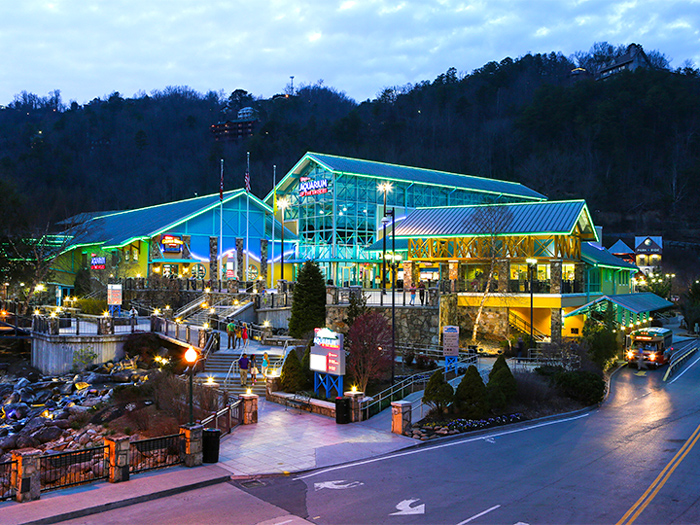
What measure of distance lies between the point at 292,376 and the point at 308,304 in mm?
10210

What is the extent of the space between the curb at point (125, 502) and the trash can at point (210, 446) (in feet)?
4.41

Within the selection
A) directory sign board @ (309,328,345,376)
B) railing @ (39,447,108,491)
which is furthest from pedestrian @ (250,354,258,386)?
railing @ (39,447,108,491)

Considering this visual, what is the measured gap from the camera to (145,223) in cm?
6056

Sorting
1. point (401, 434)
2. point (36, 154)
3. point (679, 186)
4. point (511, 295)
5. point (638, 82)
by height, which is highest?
point (638, 82)

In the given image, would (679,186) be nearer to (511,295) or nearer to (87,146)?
(511,295)

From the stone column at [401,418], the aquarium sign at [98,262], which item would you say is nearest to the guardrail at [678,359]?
the stone column at [401,418]

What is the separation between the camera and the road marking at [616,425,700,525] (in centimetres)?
1222

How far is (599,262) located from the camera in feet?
149

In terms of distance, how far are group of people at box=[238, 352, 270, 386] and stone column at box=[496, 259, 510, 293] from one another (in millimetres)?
17610

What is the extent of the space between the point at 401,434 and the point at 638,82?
9954cm

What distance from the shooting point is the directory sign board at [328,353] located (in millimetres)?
23047

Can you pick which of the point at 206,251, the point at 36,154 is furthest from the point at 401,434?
the point at 36,154

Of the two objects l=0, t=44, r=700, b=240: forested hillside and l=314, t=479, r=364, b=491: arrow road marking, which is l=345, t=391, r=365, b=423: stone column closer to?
l=314, t=479, r=364, b=491: arrow road marking

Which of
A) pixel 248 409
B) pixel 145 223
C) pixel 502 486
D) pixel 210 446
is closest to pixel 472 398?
pixel 502 486
